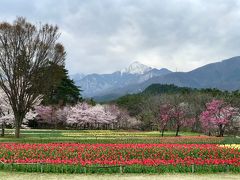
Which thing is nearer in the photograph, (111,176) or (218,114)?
(111,176)

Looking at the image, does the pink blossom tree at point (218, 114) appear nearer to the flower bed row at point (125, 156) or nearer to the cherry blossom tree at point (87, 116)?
the flower bed row at point (125, 156)

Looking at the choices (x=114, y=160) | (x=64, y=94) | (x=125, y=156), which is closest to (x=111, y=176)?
(x=114, y=160)

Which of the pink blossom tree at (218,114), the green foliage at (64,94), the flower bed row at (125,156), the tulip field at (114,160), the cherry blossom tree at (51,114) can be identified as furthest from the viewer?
the green foliage at (64,94)

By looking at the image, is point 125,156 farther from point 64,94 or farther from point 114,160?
point 64,94

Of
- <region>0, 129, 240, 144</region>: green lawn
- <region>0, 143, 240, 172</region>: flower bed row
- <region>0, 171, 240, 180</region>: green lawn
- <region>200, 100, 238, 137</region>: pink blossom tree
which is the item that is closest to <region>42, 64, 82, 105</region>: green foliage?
<region>0, 129, 240, 144</region>: green lawn

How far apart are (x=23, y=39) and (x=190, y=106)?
52.1m

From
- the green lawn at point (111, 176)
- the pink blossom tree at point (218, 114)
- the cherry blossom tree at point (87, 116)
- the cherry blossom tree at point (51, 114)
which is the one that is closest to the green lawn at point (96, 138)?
the pink blossom tree at point (218, 114)

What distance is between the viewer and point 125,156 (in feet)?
72.4

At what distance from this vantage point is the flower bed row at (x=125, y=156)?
19.0 metres

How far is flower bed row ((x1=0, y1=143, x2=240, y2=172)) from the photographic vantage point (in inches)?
749

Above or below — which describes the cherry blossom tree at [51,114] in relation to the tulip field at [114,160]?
above

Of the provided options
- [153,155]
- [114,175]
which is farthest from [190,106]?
[114,175]

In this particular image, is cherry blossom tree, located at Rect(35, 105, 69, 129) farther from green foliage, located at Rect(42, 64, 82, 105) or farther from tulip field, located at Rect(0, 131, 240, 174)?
tulip field, located at Rect(0, 131, 240, 174)

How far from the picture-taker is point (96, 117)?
8769cm
